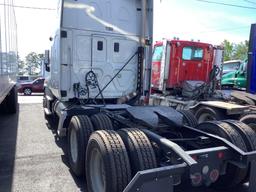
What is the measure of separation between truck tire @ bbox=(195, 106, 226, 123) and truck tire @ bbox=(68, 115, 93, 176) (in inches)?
134

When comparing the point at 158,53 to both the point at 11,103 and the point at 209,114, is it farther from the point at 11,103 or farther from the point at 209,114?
the point at 11,103

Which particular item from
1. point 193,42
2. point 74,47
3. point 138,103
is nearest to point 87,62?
point 74,47

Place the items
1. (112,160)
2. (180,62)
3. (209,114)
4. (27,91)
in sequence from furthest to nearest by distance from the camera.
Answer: (27,91), (180,62), (209,114), (112,160)

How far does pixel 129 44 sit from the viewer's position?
22.6 feet

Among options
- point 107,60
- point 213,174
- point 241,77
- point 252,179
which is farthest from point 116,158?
point 241,77

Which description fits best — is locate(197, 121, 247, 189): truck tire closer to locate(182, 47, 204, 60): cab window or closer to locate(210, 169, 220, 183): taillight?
locate(210, 169, 220, 183): taillight

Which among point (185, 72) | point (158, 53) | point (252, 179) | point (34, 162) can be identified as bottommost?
point (34, 162)

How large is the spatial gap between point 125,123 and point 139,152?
51.4 inches

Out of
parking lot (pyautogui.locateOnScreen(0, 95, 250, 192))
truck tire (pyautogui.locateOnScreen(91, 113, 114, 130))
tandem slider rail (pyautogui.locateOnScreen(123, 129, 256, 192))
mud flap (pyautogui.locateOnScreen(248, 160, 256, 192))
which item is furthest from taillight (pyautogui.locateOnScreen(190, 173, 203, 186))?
truck tire (pyautogui.locateOnScreen(91, 113, 114, 130))

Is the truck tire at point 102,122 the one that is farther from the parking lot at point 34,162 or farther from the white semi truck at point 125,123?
the parking lot at point 34,162

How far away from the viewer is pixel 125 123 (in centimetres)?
465

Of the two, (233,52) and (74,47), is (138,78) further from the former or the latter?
(233,52)

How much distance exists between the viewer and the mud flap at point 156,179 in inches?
109

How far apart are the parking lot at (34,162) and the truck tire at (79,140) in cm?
24
